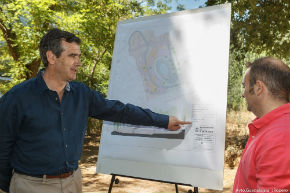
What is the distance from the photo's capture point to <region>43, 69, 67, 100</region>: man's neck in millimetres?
1807

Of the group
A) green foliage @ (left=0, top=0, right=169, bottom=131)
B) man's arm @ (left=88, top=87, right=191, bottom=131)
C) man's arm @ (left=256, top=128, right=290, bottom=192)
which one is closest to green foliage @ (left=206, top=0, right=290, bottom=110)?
green foliage @ (left=0, top=0, right=169, bottom=131)

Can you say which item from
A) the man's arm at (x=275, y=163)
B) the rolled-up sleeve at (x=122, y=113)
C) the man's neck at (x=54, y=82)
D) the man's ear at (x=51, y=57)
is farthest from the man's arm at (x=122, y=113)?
the man's arm at (x=275, y=163)

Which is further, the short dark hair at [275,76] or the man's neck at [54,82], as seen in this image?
the man's neck at [54,82]

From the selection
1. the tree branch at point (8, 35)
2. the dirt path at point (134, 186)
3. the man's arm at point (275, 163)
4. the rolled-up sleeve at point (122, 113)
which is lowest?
the dirt path at point (134, 186)

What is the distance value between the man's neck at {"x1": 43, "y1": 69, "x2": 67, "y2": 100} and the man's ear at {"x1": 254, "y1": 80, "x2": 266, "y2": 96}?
4.06 feet

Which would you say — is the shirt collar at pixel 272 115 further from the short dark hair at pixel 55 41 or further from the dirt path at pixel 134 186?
the dirt path at pixel 134 186

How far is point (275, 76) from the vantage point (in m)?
1.23

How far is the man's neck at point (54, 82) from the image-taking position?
181 centimetres

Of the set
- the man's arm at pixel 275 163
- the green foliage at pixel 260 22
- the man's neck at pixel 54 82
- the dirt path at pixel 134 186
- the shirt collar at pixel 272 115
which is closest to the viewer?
the man's arm at pixel 275 163

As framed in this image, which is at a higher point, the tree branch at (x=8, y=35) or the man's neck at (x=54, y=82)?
the tree branch at (x=8, y=35)

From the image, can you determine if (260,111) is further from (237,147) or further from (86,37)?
(237,147)

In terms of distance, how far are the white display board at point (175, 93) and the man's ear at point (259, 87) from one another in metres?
0.80

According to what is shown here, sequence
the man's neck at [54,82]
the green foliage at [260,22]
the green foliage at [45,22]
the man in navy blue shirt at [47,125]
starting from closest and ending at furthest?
the man in navy blue shirt at [47,125] → the man's neck at [54,82] → the green foliage at [45,22] → the green foliage at [260,22]

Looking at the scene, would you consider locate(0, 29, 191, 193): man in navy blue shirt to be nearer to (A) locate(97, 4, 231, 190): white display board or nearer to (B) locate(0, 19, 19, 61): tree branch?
(A) locate(97, 4, 231, 190): white display board
